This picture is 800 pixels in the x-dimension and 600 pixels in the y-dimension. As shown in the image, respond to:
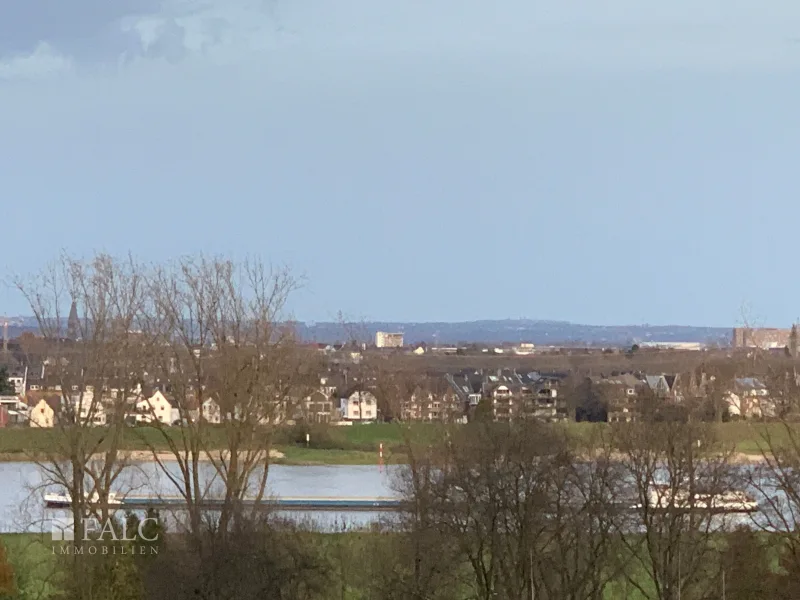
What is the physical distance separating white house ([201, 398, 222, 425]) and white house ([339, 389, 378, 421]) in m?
14.8

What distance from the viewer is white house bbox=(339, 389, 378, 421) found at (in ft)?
88.2

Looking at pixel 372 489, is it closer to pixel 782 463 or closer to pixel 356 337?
pixel 356 337

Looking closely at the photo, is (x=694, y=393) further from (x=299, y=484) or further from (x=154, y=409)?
(x=154, y=409)

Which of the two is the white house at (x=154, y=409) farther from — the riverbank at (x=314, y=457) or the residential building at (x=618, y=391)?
the residential building at (x=618, y=391)

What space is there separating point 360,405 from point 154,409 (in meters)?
13.7

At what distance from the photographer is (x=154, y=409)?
13594 millimetres

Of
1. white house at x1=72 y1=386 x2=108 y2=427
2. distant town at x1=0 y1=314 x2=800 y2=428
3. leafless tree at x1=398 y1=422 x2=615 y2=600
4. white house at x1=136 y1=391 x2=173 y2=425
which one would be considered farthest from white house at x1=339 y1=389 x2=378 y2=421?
leafless tree at x1=398 y1=422 x2=615 y2=600

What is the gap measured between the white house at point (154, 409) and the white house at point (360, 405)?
8569mm

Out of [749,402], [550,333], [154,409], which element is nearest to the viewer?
[154,409]

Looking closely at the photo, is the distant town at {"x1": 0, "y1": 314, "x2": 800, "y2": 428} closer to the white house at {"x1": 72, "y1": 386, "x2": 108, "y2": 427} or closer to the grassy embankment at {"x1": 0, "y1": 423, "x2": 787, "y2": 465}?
the white house at {"x1": 72, "y1": 386, "x2": 108, "y2": 427}

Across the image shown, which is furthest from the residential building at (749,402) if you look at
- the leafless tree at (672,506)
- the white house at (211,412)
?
the white house at (211,412)

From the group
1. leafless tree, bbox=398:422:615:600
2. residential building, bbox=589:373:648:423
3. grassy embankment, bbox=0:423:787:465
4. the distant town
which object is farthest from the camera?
residential building, bbox=589:373:648:423

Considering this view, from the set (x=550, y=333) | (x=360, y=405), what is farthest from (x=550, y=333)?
(x=360, y=405)

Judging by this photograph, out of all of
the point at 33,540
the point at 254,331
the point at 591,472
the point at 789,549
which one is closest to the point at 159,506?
the point at 254,331
